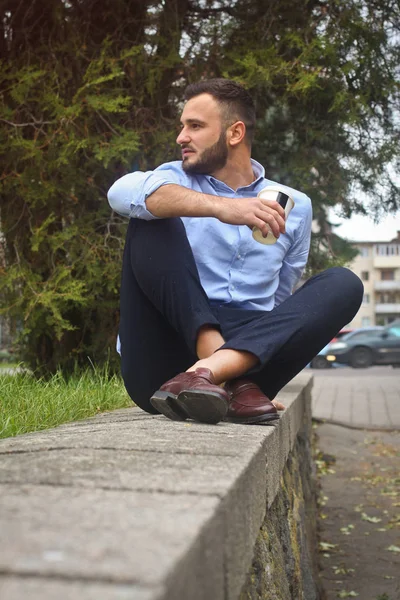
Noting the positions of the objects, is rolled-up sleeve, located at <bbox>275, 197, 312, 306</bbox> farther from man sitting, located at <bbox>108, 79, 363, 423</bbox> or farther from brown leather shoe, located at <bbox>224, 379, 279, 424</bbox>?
brown leather shoe, located at <bbox>224, 379, 279, 424</bbox>

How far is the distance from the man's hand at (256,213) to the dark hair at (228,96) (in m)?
0.67

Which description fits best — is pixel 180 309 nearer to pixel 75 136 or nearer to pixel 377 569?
pixel 377 569

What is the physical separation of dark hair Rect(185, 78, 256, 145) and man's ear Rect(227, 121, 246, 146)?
0.02m

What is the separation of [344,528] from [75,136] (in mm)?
3042

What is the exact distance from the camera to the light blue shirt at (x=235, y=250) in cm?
281

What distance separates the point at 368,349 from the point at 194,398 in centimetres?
2144

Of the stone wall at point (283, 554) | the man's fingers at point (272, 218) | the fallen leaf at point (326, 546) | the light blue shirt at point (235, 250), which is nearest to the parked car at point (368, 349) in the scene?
the fallen leaf at point (326, 546)

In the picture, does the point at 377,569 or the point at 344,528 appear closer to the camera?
the point at 377,569

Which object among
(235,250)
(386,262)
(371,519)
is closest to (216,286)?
(235,250)

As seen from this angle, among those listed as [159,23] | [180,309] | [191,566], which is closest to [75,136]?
[159,23]

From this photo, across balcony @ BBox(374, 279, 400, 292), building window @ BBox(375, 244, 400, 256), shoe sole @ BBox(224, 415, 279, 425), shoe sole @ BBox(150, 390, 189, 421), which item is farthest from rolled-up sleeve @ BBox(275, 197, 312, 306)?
building window @ BBox(375, 244, 400, 256)

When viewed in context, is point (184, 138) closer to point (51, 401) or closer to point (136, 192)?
point (136, 192)

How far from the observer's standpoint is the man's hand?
2.40m

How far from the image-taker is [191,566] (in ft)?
2.97
